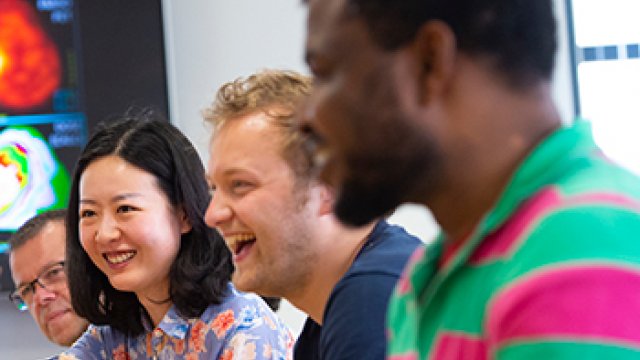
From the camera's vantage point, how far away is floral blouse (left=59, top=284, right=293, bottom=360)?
189 centimetres

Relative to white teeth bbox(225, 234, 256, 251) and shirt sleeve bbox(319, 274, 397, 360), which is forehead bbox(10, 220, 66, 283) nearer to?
white teeth bbox(225, 234, 256, 251)

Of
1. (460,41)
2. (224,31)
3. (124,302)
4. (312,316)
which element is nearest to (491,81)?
(460,41)

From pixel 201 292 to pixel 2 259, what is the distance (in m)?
1.34

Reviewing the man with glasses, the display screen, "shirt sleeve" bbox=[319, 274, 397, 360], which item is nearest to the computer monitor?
Result: the display screen

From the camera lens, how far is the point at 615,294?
0.57 meters

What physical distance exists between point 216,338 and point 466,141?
4.54 ft

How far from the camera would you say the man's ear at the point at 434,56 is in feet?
2.08

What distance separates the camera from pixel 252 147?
1457mm

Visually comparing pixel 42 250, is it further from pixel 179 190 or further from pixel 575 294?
pixel 575 294

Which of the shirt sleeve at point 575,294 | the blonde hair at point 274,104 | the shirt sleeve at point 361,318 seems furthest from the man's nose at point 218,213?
the shirt sleeve at point 575,294

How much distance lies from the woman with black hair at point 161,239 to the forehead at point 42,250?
0.46 meters

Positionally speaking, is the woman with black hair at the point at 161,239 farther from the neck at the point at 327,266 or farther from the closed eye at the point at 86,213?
the neck at the point at 327,266

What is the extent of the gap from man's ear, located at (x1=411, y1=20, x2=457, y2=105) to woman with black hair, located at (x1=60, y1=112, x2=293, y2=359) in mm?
1319

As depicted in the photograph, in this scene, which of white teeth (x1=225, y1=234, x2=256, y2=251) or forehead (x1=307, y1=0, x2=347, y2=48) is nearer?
forehead (x1=307, y1=0, x2=347, y2=48)
